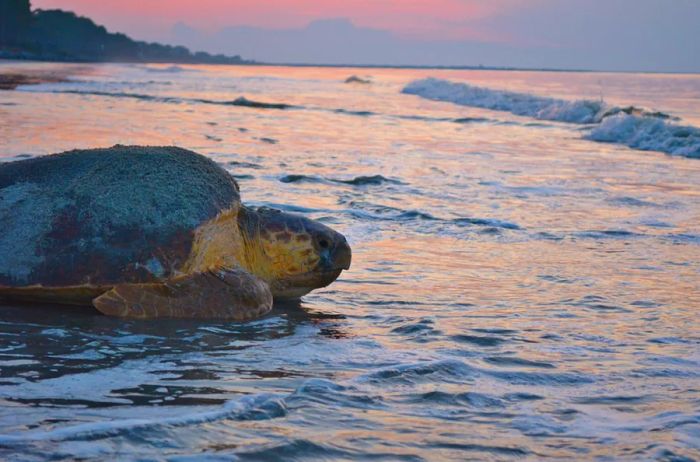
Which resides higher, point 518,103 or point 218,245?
point 518,103

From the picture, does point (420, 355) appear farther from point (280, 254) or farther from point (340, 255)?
point (280, 254)

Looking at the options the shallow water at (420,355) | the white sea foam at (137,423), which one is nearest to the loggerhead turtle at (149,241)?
the shallow water at (420,355)

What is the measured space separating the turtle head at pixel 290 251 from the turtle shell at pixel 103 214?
0.23 m

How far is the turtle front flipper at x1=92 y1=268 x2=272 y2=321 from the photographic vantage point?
13.9ft

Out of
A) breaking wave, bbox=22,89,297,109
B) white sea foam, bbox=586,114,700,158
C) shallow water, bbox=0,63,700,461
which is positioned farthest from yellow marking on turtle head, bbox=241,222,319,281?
breaking wave, bbox=22,89,297,109

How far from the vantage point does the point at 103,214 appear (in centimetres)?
441

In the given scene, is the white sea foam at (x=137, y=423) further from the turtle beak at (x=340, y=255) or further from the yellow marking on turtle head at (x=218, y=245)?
the turtle beak at (x=340, y=255)

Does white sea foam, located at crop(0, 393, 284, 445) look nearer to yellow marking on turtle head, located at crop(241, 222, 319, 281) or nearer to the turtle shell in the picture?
the turtle shell

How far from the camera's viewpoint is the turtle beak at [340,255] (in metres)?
4.86

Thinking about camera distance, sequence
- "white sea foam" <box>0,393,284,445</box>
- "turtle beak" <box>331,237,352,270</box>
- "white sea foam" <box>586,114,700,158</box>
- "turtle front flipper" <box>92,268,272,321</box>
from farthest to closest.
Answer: "white sea foam" <box>586,114,700,158</box> → "turtle beak" <box>331,237,352,270</box> → "turtle front flipper" <box>92,268,272,321</box> → "white sea foam" <box>0,393,284,445</box>

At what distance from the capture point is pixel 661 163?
14.1 m

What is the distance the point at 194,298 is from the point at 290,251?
2.40 ft

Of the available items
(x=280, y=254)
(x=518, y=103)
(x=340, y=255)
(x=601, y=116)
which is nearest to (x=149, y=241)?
(x=280, y=254)

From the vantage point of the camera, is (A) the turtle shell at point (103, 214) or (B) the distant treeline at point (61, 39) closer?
(A) the turtle shell at point (103, 214)
